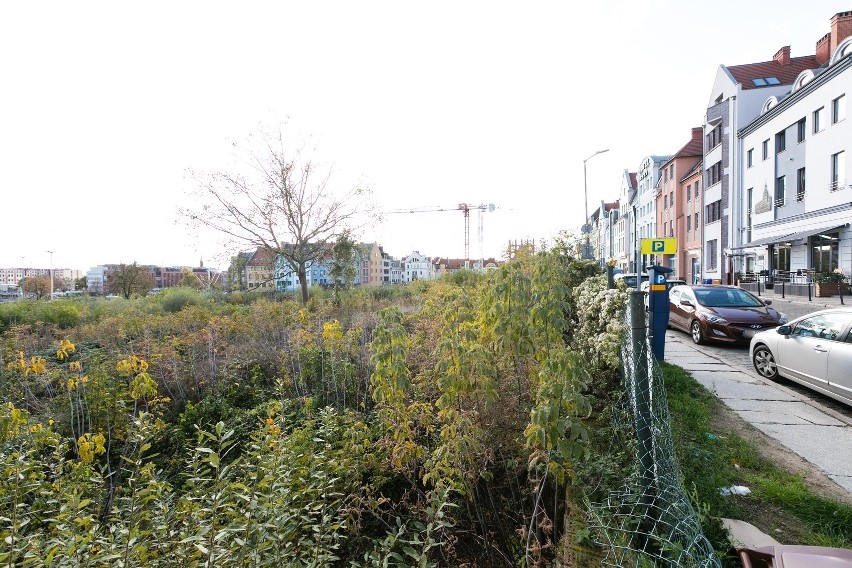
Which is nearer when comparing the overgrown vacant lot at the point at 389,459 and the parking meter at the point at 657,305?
the overgrown vacant lot at the point at 389,459

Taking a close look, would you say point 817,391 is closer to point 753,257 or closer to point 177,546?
point 177,546

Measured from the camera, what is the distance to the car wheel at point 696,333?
429 inches

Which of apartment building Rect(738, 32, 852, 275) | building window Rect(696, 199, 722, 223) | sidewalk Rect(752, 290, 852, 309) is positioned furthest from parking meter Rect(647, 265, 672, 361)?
building window Rect(696, 199, 722, 223)

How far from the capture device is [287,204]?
61.6 ft

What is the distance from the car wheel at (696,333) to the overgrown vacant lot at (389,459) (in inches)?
198

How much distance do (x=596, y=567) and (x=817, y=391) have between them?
653cm

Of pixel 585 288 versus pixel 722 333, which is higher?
pixel 585 288

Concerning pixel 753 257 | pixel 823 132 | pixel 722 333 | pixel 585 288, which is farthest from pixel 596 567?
pixel 753 257

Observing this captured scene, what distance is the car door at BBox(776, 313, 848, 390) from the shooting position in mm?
6219

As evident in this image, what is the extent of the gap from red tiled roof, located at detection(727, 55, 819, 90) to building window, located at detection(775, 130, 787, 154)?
7459 millimetres

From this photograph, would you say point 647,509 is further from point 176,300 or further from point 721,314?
point 176,300

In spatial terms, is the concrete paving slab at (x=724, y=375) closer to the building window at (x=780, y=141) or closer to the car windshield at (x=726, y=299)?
the car windshield at (x=726, y=299)

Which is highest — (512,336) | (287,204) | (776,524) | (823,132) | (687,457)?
(823,132)

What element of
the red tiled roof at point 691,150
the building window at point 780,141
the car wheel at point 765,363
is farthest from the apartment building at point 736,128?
the car wheel at point 765,363
